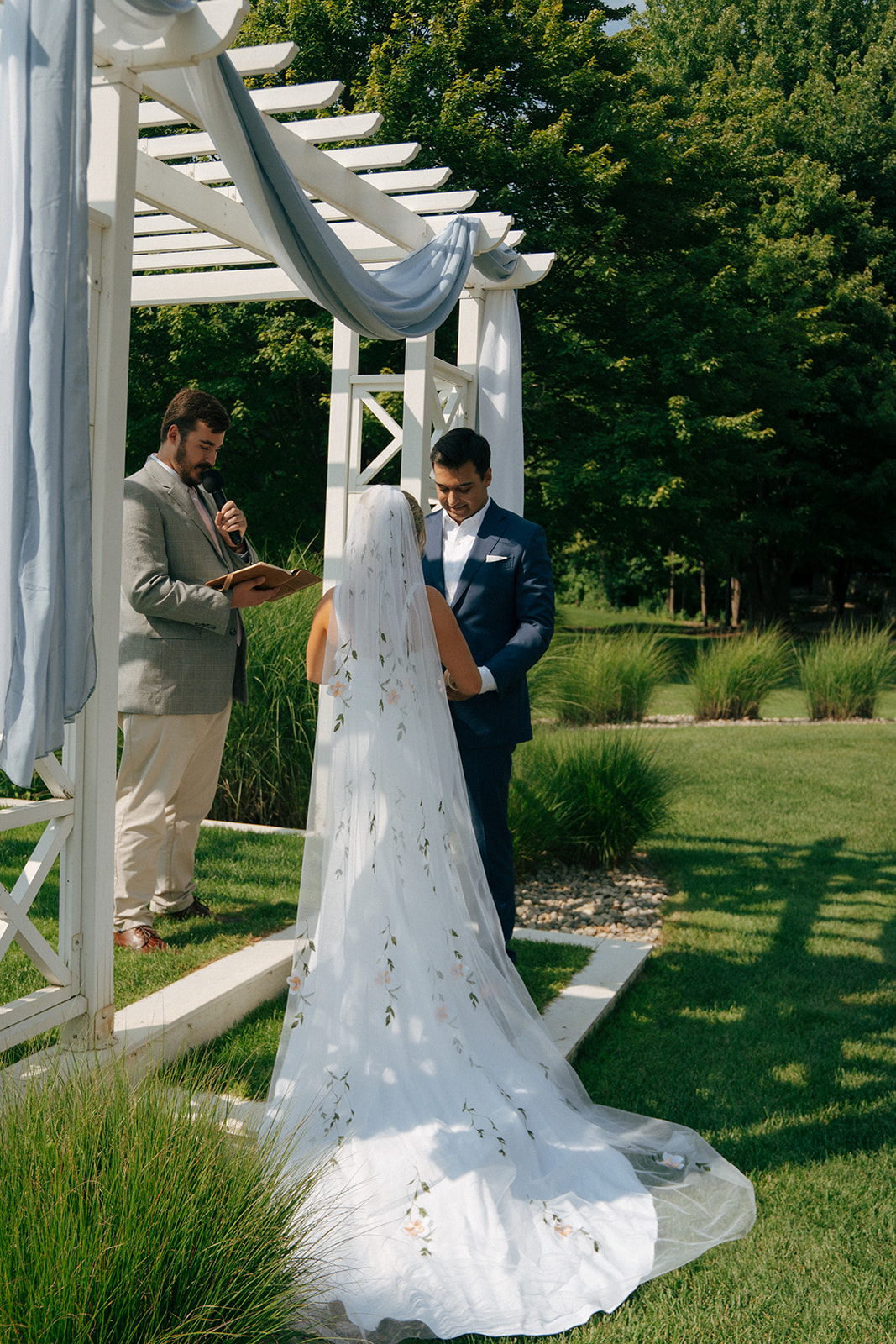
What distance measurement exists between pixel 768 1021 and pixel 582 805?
239 centimetres

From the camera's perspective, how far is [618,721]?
523 inches

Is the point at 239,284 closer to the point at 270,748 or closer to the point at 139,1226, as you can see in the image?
the point at 270,748

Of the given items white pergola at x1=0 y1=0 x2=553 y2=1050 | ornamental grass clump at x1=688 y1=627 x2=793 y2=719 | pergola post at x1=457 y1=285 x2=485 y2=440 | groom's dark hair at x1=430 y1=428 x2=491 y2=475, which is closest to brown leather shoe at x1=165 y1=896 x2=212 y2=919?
white pergola at x1=0 y1=0 x2=553 y2=1050

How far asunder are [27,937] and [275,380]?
15988 mm

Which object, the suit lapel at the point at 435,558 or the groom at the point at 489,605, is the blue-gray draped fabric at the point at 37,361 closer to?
the groom at the point at 489,605

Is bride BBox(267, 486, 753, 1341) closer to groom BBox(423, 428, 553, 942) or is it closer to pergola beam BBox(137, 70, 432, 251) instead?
groom BBox(423, 428, 553, 942)

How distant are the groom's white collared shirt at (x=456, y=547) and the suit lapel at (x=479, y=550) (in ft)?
0.05

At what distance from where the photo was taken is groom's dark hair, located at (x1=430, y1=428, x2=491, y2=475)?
410 centimetres

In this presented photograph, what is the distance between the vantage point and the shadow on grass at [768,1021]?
3.73 meters

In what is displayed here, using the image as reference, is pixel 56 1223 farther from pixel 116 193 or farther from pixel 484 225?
pixel 484 225

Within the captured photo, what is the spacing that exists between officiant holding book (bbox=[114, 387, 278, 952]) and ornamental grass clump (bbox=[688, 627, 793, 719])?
10.6 meters

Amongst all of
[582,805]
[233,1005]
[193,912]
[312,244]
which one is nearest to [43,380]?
[312,244]

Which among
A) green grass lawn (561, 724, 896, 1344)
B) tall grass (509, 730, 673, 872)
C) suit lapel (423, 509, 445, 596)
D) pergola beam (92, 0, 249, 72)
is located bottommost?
green grass lawn (561, 724, 896, 1344)

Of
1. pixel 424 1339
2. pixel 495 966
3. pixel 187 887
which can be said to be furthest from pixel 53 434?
pixel 187 887
